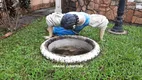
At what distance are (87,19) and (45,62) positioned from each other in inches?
50.6

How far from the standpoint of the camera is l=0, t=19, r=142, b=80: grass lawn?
9.59 feet

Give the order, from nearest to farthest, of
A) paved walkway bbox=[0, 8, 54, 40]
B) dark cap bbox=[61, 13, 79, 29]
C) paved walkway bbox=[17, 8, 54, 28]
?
dark cap bbox=[61, 13, 79, 29] < paved walkway bbox=[0, 8, 54, 40] < paved walkway bbox=[17, 8, 54, 28]

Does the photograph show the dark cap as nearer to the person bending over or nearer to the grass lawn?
the person bending over

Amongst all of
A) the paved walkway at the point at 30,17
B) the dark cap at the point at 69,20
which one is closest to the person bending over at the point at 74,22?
the dark cap at the point at 69,20

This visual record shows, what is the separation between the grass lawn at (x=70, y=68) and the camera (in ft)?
9.59

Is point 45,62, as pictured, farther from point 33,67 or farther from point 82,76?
point 82,76

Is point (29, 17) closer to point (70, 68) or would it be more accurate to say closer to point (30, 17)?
point (30, 17)

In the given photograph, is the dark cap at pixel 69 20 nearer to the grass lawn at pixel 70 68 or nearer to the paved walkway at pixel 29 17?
the grass lawn at pixel 70 68

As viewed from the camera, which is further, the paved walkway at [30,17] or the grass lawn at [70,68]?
the paved walkway at [30,17]

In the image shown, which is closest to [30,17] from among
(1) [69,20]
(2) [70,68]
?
(1) [69,20]

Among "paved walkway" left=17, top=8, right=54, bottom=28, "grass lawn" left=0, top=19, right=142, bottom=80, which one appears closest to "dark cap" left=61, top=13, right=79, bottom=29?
"grass lawn" left=0, top=19, right=142, bottom=80

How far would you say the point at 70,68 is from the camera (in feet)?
10.1

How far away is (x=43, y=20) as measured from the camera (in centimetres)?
584

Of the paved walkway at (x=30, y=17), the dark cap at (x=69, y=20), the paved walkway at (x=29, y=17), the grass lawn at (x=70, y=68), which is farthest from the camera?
the paved walkway at (x=30, y=17)
